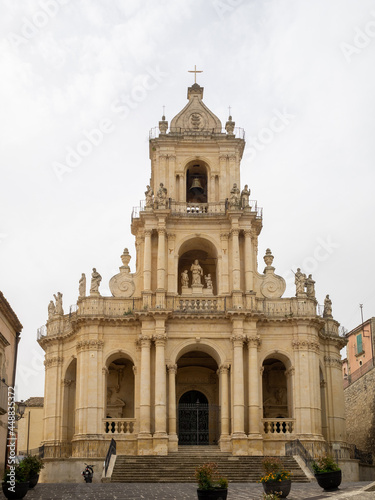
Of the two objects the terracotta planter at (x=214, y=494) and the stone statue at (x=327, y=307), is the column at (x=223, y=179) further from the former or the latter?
the terracotta planter at (x=214, y=494)

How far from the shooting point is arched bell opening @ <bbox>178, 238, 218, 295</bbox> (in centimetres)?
4116

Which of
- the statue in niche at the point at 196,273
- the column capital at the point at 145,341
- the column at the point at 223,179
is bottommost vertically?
the column capital at the point at 145,341

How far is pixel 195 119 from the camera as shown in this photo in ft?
151

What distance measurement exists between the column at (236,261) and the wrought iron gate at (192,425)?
23.1 feet

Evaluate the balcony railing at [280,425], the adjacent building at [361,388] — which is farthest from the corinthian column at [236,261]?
the adjacent building at [361,388]

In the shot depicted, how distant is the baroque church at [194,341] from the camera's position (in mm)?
38000

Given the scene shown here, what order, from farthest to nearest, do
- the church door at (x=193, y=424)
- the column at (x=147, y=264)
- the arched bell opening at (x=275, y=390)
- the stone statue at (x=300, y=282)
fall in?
1. the arched bell opening at (x=275, y=390)
2. the stone statue at (x=300, y=282)
3. the column at (x=147, y=264)
4. the church door at (x=193, y=424)

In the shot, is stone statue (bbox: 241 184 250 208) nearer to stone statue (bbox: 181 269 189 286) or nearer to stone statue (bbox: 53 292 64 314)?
stone statue (bbox: 181 269 189 286)

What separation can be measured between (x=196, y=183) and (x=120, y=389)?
13.4 meters

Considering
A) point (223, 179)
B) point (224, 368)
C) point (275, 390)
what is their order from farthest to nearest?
point (223, 179) → point (275, 390) → point (224, 368)

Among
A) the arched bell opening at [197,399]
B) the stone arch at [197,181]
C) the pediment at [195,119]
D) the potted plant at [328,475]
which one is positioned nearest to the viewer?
the potted plant at [328,475]

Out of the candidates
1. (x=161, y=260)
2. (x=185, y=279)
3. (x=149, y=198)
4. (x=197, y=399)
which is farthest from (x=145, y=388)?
(x=149, y=198)

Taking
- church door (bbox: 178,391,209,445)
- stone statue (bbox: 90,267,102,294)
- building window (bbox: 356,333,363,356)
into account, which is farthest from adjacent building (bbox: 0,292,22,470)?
building window (bbox: 356,333,363,356)

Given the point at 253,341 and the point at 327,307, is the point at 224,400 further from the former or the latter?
the point at 327,307
